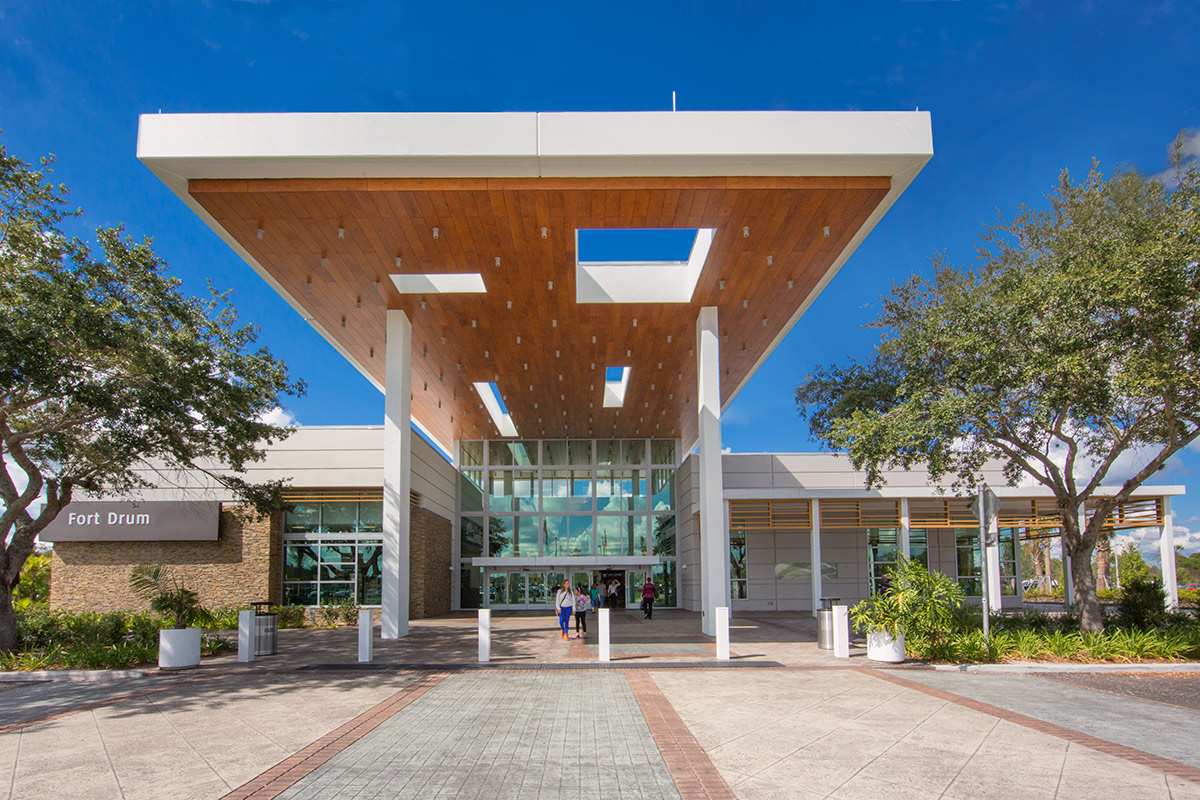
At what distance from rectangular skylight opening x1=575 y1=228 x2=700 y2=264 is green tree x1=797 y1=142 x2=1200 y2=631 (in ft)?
16.2

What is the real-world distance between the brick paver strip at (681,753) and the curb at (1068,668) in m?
5.15

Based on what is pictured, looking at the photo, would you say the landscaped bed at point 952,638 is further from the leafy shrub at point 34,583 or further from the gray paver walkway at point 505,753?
the leafy shrub at point 34,583

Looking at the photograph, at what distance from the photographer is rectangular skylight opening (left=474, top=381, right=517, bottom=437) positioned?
2752cm

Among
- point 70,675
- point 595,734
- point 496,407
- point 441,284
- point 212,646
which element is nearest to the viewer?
point 595,734

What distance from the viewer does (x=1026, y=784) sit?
5926 millimetres

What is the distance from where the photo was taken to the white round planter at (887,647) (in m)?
12.7

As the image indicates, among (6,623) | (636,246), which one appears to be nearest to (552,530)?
(636,246)

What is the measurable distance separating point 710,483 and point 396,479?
278 inches

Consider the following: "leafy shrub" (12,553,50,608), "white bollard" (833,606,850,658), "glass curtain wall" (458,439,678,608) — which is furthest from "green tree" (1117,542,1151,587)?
"leafy shrub" (12,553,50,608)

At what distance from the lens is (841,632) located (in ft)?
45.0

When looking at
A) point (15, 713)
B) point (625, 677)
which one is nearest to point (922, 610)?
point (625, 677)

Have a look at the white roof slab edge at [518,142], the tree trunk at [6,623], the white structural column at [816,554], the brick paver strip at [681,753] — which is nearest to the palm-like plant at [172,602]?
the tree trunk at [6,623]

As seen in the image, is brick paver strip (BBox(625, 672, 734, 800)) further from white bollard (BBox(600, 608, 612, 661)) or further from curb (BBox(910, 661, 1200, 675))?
curb (BBox(910, 661, 1200, 675))

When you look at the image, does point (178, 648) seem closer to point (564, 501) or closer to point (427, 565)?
point (427, 565)
